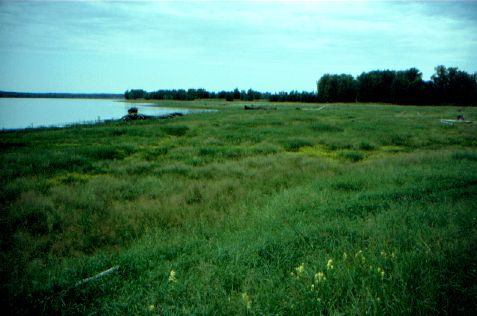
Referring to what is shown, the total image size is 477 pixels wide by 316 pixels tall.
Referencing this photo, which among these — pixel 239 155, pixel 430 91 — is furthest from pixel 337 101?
pixel 239 155

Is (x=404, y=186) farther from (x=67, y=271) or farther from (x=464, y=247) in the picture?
(x=67, y=271)

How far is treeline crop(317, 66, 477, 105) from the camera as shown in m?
90.4

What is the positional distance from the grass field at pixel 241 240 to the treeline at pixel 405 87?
94.9 metres

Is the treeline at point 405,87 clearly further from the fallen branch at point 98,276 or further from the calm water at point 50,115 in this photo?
the fallen branch at point 98,276

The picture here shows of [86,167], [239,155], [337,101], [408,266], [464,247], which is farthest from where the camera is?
[337,101]

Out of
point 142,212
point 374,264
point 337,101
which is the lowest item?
point 142,212

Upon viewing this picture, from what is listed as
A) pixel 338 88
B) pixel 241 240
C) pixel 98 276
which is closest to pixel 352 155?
pixel 241 240

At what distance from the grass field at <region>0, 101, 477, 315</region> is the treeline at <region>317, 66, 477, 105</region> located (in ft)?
311

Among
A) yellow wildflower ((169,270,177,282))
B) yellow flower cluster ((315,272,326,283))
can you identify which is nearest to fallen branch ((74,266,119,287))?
yellow wildflower ((169,270,177,282))

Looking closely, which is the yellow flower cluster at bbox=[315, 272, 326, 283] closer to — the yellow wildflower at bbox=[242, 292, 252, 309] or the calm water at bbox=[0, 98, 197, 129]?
the yellow wildflower at bbox=[242, 292, 252, 309]

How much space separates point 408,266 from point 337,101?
122303 millimetres

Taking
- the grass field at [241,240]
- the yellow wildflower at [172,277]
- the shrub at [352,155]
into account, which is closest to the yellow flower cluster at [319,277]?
the grass field at [241,240]

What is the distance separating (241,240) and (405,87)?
10642 centimetres

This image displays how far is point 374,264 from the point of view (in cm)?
418
